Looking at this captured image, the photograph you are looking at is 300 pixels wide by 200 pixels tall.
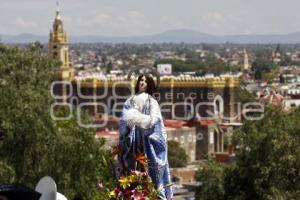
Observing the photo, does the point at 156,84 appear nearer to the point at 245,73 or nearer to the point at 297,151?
the point at 297,151

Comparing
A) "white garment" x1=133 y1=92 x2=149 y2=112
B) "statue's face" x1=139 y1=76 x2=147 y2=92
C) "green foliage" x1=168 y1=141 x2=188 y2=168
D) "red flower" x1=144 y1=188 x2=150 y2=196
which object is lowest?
"green foliage" x1=168 y1=141 x2=188 y2=168

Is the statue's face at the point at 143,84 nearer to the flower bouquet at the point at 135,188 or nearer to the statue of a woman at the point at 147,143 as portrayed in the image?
the statue of a woman at the point at 147,143

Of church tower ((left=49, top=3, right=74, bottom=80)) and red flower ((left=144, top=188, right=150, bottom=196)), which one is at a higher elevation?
red flower ((left=144, top=188, right=150, bottom=196))

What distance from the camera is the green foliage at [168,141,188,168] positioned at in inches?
2467

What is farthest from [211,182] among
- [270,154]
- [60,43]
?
[60,43]

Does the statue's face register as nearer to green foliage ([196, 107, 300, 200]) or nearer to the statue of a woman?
the statue of a woman

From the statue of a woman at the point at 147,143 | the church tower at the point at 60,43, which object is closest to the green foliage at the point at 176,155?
the church tower at the point at 60,43

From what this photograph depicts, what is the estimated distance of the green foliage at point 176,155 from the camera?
62.7 m

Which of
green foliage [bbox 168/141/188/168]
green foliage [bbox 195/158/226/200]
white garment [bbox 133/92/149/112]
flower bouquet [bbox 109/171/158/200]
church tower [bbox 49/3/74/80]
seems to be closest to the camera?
flower bouquet [bbox 109/171/158/200]

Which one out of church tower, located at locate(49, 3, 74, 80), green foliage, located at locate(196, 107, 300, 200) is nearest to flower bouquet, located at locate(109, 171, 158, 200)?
green foliage, located at locate(196, 107, 300, 200)

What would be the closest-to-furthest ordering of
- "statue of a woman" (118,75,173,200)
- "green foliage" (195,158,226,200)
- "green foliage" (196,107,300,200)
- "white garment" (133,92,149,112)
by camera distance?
1. "statue of a woman" (118,75,173,200)
2. "white garment" (133,92,149,112)
3. "green foliage" (196,107,300,200)
4. "green foliage" (195,158,226,200)

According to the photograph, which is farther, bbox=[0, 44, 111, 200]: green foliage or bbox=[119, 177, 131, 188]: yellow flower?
bbox=[0, 44, 111, 200]: green foliage

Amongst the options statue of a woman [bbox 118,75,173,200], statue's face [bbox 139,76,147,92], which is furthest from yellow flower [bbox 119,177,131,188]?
statue's face [bbox 139,76,147,92]

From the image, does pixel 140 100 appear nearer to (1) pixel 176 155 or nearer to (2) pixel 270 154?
(2) pixel 270 154
